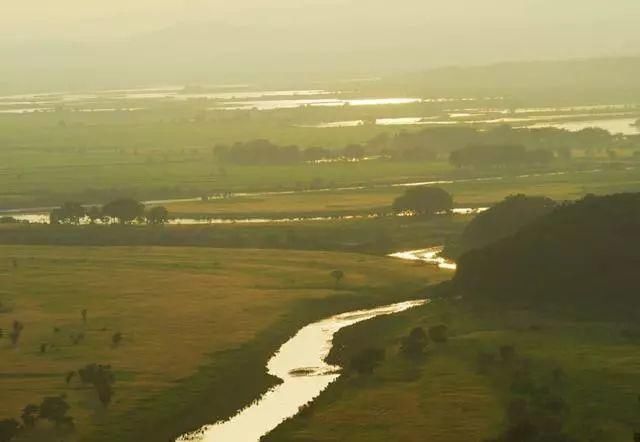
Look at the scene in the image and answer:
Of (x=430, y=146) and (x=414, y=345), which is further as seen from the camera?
(x=430, y=146)

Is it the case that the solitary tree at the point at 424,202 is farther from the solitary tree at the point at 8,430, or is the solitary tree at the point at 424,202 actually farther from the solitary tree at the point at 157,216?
the solitary tree at the point at 8,430

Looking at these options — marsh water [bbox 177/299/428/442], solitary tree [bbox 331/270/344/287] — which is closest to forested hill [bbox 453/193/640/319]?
marsh water [bbox 177/299/428/442]

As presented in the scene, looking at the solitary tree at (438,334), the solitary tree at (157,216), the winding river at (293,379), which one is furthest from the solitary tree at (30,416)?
the solitary tree at (157,216)

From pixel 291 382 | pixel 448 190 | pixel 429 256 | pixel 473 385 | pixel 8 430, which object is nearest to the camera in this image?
pixel 8 430

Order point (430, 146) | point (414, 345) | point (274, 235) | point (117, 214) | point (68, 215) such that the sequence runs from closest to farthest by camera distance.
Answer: point (414, 345) → point (274, 235) → point (117, 214) → point (68, 215) → point (430, 146)

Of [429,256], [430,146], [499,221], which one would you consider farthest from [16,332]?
[430,146]

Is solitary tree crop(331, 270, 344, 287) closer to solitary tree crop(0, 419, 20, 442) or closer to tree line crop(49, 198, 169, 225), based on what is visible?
tree line crop(49, 198, 169, 225)

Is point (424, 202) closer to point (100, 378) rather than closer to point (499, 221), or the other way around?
point (499, 221)
